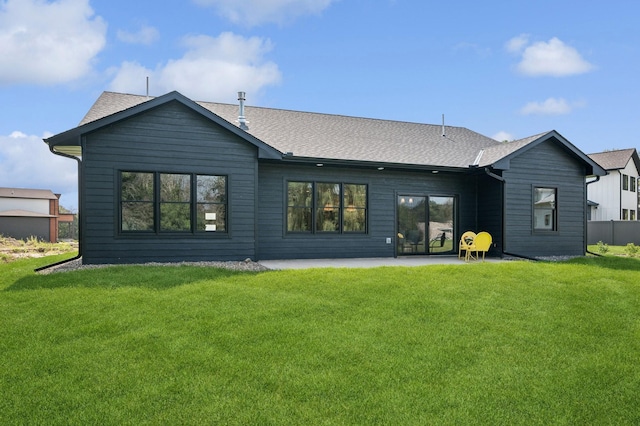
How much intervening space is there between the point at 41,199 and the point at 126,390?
33.0 meters

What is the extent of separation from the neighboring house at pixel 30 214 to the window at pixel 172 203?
19.1 metres

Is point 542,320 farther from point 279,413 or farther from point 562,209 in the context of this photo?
point 562,209

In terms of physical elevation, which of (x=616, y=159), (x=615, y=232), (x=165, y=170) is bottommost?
(x=615, y=232)

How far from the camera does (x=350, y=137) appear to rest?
538 inches

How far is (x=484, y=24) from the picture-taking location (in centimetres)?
1405

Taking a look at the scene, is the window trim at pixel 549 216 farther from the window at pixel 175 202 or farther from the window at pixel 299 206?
the window at pixel 175 202

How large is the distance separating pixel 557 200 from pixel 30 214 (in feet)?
95.4

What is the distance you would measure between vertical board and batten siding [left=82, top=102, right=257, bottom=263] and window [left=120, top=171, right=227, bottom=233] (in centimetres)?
16

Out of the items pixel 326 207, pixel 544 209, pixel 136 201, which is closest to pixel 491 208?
pixel 544 209

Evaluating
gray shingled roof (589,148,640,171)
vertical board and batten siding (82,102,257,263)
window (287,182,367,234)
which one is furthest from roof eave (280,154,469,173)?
gray shingled roof (589,148,640,171)

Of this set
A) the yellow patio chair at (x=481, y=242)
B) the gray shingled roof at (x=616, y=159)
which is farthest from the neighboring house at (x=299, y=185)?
the gray shingled roof at (x=616, y=159)

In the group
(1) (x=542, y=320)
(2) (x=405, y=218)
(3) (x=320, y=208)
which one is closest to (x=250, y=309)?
(1) (x=542, y=320)

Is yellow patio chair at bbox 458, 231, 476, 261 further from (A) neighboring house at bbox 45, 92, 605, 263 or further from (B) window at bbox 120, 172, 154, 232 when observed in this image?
(B) window at bbox 120, 172, 154, 232

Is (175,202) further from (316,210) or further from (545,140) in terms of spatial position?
(545,140)
